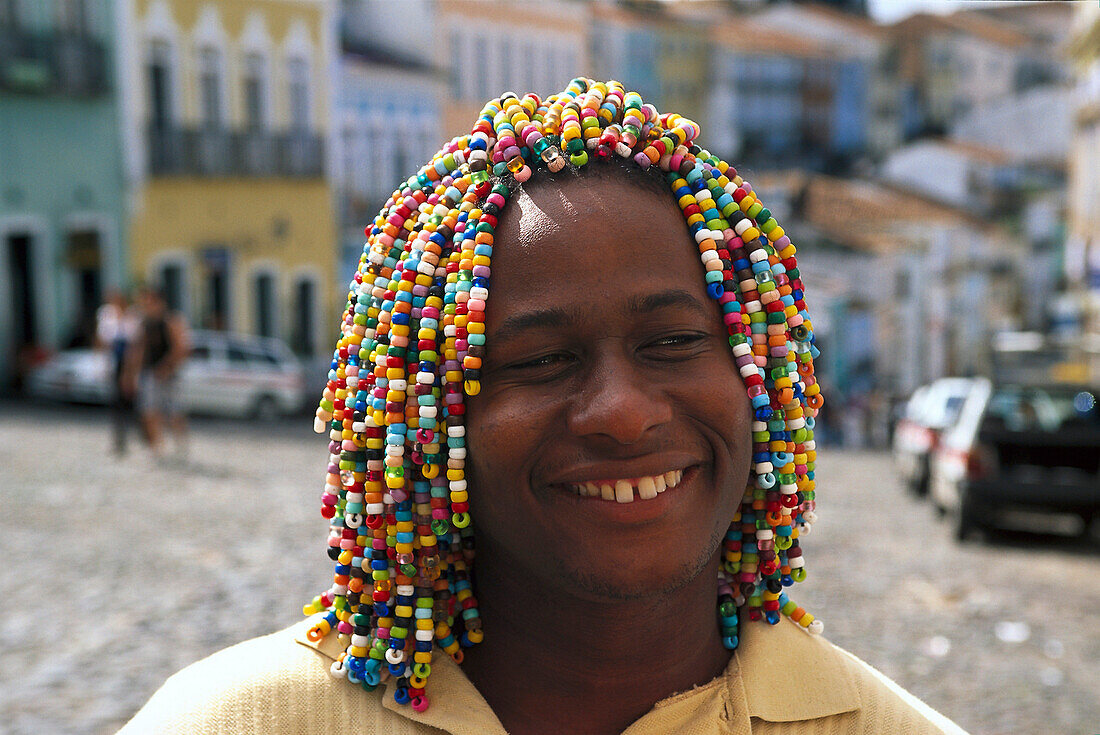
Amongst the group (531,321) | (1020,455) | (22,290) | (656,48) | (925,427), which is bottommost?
(925,427)

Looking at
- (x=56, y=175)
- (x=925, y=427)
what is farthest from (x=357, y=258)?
(x=925, y=427)

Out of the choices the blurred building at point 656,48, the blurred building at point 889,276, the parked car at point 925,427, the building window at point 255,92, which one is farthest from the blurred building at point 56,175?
the blurred building at point 889,276

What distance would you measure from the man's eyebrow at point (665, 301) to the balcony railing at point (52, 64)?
72.8ft

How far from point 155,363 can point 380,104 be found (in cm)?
1756

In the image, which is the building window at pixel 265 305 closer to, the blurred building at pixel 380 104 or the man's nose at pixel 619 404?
the blurred building at pixel 380 104

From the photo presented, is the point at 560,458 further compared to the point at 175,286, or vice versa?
the point at 175,286

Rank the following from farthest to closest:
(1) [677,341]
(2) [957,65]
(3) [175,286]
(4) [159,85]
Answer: (2) [957,65], (3) [175,286], (4) [159,85], (1) [677,341]

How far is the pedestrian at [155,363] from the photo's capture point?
38.8 ft

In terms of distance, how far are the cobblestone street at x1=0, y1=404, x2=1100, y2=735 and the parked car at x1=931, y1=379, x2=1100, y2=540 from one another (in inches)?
14.1

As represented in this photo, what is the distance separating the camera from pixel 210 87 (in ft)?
82.4

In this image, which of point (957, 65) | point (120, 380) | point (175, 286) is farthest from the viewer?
point (957, 65)

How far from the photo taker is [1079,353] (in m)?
17.1

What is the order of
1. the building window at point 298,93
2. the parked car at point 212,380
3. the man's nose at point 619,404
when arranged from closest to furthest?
the man's nose at point 619,404
the parked car at point 212,380
the building window at point 298,93

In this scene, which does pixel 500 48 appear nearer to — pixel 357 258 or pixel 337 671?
pixel 357 258
